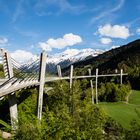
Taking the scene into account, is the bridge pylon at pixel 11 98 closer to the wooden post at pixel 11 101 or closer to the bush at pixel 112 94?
the wooden post at pixel 11 101

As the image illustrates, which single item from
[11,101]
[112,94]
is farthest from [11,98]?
[112,94]

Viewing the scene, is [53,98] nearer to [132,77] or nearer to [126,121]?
[126,121]

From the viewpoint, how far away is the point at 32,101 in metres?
31.3

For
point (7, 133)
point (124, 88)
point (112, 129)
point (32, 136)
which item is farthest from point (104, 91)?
point (32, 136)

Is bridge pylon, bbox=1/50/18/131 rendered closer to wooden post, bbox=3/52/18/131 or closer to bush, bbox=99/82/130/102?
wooden post, bbox=3/52/18/131

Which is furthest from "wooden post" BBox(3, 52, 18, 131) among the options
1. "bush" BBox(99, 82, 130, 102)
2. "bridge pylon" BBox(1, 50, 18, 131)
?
"bush" BBox(99, 82, 130, 102)

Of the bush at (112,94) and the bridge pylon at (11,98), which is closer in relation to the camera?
the bridge pylon at (11,98)

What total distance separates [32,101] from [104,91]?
4422 centimetres

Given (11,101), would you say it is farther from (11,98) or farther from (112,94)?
(112,94)

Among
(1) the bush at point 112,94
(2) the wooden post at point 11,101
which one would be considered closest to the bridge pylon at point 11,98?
(2) the wooden post at point 11,101

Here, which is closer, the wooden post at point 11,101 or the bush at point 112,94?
the wooden post at point 11,101

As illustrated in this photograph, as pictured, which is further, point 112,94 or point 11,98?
point 112,94

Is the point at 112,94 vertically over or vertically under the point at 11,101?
under

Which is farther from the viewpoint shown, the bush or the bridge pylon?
the bush
